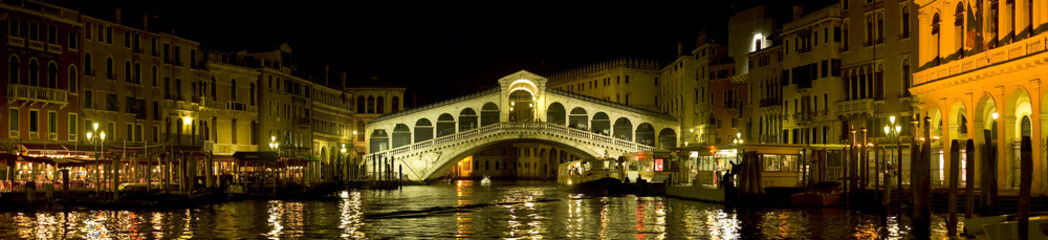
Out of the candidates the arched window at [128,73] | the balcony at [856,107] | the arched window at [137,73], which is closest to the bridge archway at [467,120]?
the arched window at [137,73]

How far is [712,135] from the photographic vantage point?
53.1 meters

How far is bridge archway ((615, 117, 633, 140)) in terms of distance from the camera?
60.1 meters

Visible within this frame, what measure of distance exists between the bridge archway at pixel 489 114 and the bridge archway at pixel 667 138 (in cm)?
878

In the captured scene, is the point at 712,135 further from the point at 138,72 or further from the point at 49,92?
the point at 49,92

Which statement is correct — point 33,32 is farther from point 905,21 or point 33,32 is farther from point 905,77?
point 905,77

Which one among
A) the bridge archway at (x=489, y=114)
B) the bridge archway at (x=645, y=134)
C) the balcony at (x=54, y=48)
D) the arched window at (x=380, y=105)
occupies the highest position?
the balcony at (x=54, y=48)

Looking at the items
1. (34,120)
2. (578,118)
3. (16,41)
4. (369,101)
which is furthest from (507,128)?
(16,41)

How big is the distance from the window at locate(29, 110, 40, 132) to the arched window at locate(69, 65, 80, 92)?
1932mm

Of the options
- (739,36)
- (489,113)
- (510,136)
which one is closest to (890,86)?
(739,36)

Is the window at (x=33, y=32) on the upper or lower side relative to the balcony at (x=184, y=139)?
upper

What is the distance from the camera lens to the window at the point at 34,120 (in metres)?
31.9

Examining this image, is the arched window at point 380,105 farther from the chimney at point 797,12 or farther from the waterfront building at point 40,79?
the waterfront building at point 40,79

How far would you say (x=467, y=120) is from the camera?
200ft

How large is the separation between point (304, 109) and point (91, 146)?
20320 millimetres
